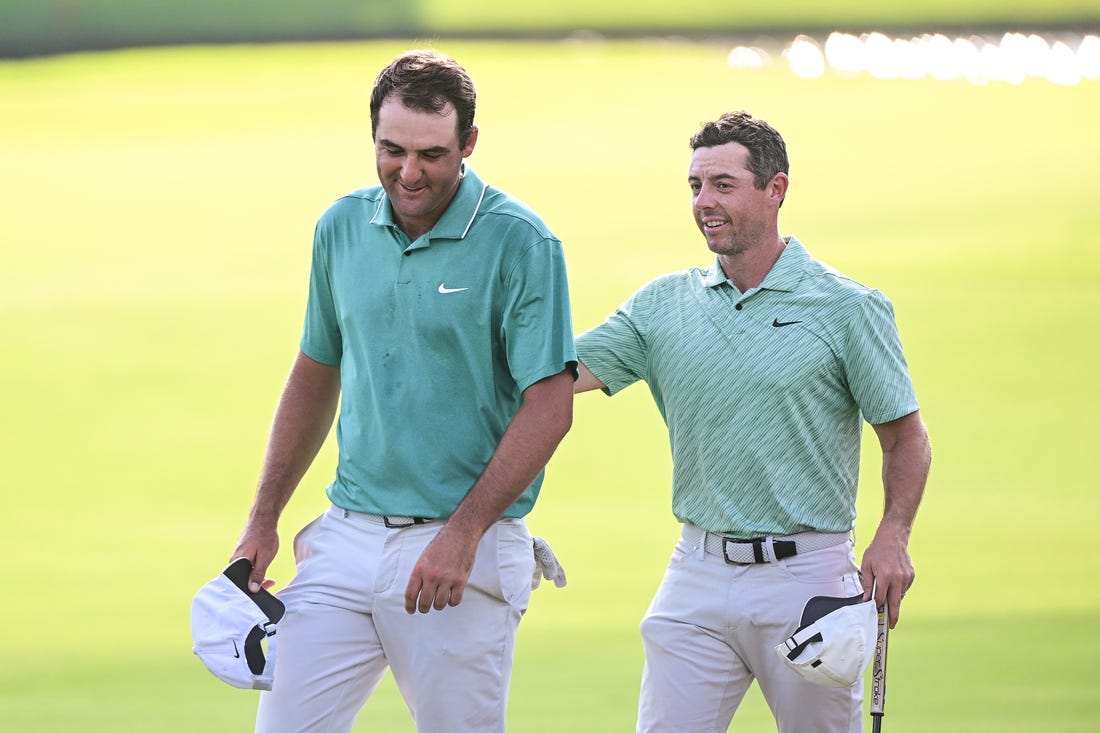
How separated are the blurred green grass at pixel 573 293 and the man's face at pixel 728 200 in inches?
89.9

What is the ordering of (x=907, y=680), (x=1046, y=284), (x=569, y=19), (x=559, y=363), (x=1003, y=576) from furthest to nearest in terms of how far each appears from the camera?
(x=569, y=19) → (x=1046, y=284) → (x=1003, y=576) → (x=907, y=680) → (x=559, y=363)

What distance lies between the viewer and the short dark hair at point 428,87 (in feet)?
A: 7.59

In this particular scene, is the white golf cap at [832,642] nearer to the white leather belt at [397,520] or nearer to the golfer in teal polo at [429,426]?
the golfer in teal polo at [429,426]

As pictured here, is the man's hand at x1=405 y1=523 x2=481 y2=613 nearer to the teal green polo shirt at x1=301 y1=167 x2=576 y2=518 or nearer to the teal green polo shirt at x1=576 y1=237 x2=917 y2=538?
the teal green polo shirt at x1=301 y1=167 x2=576 y2=518

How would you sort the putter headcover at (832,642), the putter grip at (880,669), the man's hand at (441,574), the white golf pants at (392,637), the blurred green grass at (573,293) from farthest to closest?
the blurred green grass at (573,293)
the putter grip at (880,669)
the putter headcover at (832,642)
the white golf pants at (392,637)
the man's hand at (441,574)

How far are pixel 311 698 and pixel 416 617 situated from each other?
0.66 ft

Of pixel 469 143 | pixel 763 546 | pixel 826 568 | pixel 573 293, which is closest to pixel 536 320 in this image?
pixel 469 143

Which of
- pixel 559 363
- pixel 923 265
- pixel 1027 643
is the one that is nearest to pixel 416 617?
pixel 559 363

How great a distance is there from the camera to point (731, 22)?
23.5 ft

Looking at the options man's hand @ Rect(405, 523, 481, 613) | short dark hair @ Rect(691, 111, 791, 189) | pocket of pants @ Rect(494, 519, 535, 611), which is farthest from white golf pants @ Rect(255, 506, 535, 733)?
short dark hair @ Rect(691, 111, 791, 189)

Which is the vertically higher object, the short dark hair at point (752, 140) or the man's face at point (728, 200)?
the short dark hair at point (752, 140)

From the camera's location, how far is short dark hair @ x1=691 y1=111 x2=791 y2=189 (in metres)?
2.78

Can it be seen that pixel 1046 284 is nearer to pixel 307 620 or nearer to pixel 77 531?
pixel 77 531

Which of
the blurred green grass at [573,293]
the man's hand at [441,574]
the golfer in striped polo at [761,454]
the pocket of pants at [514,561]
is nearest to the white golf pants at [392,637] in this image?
the pocket of pants at [514,561]
